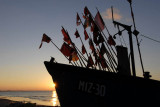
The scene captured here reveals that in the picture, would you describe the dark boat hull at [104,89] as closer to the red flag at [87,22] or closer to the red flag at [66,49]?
the red flag at [66,49]

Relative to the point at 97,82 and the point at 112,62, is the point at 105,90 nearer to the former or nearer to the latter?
the point at 97,82

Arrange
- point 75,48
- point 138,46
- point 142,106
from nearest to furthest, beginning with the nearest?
1. point 142,106
2. point 75,48
3. point 138,46

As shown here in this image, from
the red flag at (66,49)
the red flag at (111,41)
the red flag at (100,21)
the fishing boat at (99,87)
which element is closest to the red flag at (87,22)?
the red flag at (100,21)

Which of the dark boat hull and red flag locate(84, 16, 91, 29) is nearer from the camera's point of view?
the dark boat hull

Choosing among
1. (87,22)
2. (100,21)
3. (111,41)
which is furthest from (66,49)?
(111,41)

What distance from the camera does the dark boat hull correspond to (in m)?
6.41

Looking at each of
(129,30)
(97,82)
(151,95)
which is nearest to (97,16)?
(129,30)

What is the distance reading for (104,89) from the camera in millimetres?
6582

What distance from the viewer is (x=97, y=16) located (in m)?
11.2

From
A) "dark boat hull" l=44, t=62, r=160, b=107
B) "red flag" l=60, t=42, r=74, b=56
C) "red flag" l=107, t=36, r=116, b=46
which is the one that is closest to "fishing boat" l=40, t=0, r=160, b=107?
"dark boat hull" l=44, t=62, r=160, b=107

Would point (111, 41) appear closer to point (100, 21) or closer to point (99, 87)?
point (100, 21)

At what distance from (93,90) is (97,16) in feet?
21.1

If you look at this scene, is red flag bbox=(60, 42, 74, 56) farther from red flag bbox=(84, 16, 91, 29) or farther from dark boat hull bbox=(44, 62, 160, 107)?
red flag bbox=(84, 16, 91, 29)

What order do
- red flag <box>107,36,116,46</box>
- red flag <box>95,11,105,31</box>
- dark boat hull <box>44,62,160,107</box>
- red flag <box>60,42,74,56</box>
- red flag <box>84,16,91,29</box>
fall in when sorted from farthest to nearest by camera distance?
1. red flag <box>84,16,91,29</box>
2. red flag <box>107,36,116,46</box>
3. red flag <box>95,11,105,31</box>
4. red flag <box>60,42,74,56</box>
5. dark boat hull <box>44,62,160,107</box>
